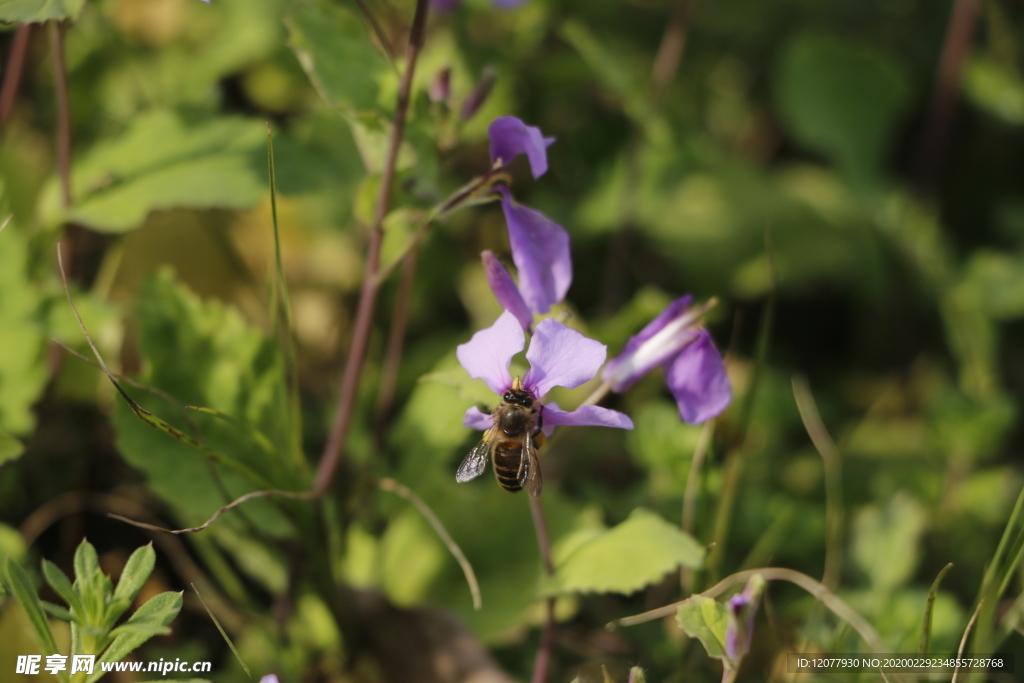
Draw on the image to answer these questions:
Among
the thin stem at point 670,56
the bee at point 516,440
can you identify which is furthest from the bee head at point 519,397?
the thin stem at point 670,56

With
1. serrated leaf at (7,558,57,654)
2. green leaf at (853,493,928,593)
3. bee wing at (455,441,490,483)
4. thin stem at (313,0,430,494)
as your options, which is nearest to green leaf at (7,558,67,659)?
serrated leaf at (7,558,57,654)

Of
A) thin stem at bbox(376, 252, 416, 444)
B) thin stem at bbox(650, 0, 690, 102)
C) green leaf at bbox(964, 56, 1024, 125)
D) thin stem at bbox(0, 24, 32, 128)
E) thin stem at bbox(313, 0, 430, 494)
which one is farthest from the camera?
green leaf at bbox(964, 56, 1024, 125)

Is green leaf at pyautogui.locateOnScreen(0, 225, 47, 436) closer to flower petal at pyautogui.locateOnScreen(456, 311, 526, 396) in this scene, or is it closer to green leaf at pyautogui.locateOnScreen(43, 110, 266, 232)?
green leaf at pyautogui.locateOnScreen(43, 110, 266, 232)

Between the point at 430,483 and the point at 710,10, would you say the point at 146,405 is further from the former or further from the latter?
the point at 710,10

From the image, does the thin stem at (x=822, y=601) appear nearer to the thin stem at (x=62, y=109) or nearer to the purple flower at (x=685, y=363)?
the purple flower at (x=685, y=363)

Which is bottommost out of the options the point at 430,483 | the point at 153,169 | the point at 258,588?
the point at 258,588

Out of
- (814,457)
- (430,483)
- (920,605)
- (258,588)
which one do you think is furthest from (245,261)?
(920,605)

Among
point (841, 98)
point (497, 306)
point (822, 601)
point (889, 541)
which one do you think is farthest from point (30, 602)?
point (841, 98)
